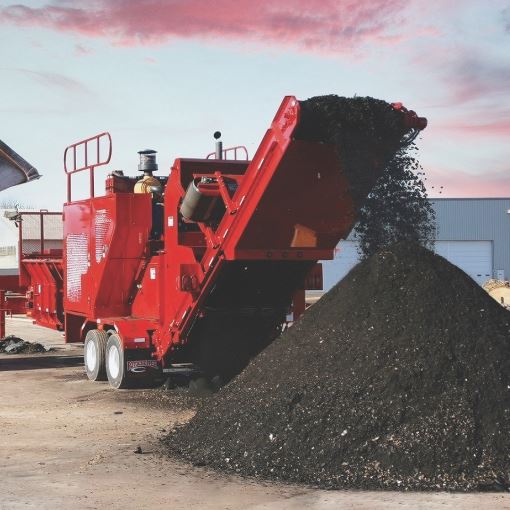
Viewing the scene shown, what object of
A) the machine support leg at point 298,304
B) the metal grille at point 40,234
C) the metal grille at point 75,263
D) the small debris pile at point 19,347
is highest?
the metal grille at point 40,234

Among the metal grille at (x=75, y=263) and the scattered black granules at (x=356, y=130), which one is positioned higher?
the scattered black granules at (x=356, y=130)

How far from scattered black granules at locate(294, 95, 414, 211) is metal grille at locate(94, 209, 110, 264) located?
12.7ft

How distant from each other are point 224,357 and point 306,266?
159 cm

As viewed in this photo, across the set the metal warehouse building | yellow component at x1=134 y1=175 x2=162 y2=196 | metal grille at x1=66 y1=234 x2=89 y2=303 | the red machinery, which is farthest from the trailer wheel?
the metal warehouse building

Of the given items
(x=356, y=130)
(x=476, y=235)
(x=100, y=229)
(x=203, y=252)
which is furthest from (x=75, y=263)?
(x=476, y=235)

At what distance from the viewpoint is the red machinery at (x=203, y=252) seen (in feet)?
32.6

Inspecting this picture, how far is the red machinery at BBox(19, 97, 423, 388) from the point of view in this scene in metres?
9.94

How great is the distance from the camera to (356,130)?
30.6ft

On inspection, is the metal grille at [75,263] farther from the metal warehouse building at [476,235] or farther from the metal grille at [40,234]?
the metal warehouse building at [476,235]

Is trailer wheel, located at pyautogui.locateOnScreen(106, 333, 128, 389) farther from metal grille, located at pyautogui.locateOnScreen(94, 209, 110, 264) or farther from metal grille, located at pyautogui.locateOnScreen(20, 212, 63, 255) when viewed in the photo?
metal grille, located at pyautogui.locateOnScreen(20, 212, 63, 255)

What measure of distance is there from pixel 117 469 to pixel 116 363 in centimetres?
449

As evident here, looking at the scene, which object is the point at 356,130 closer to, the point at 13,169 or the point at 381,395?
the point at 381,395

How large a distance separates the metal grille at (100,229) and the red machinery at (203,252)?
0.05 ft

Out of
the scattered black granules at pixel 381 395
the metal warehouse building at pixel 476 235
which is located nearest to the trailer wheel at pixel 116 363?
the scattered black granules at pixel 381 395
